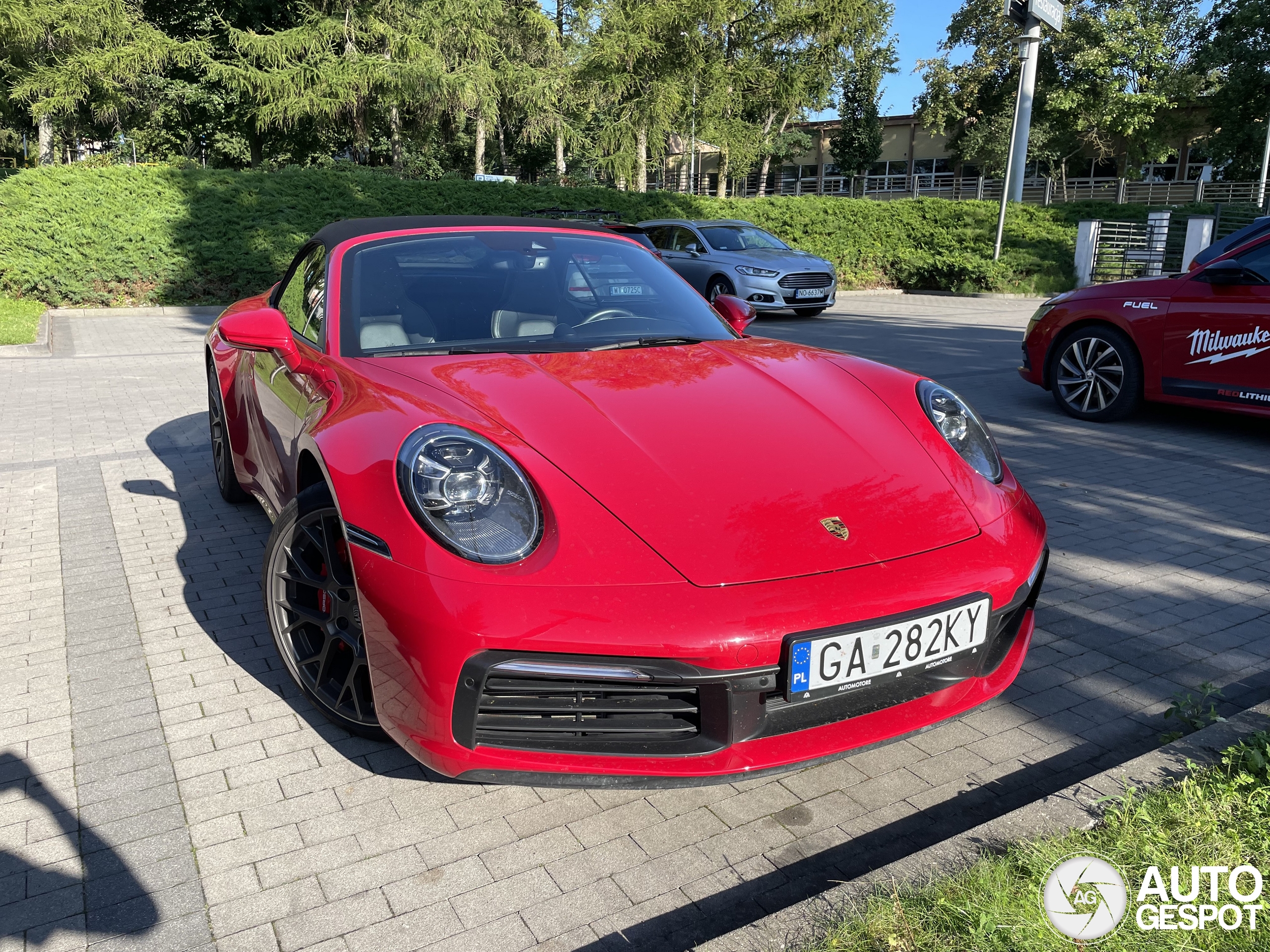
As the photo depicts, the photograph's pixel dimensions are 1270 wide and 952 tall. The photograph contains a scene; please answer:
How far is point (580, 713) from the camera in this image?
6.94ft

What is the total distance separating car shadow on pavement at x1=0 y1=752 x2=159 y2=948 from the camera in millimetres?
2043

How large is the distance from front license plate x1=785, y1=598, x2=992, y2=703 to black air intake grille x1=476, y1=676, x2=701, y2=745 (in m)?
0.25

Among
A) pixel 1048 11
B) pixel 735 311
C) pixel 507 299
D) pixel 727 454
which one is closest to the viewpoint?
pixel 727 454

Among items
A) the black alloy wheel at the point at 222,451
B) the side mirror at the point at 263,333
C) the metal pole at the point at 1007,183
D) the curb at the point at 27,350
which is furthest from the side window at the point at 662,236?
the side mirror at the point at 263,333

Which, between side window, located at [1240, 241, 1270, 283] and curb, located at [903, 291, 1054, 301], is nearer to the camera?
side window, located at [1240, 241, 1270, 283]

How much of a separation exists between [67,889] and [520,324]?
2.10 m

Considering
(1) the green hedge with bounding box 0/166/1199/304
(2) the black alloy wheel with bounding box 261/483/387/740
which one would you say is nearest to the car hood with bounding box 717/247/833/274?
(1) the green hedge with bounding box 0/166/1199/304

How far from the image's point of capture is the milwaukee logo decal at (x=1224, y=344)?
609cm

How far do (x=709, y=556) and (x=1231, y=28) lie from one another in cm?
4390

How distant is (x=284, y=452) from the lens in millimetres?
3334

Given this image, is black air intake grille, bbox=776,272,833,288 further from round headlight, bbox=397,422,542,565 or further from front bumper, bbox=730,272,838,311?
round headlight, bbox=397,422,542,565

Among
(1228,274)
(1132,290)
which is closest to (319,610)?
(1228,274)

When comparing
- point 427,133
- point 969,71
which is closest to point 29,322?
point 427,133

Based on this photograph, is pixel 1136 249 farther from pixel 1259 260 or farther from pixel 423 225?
pixel 423 225
